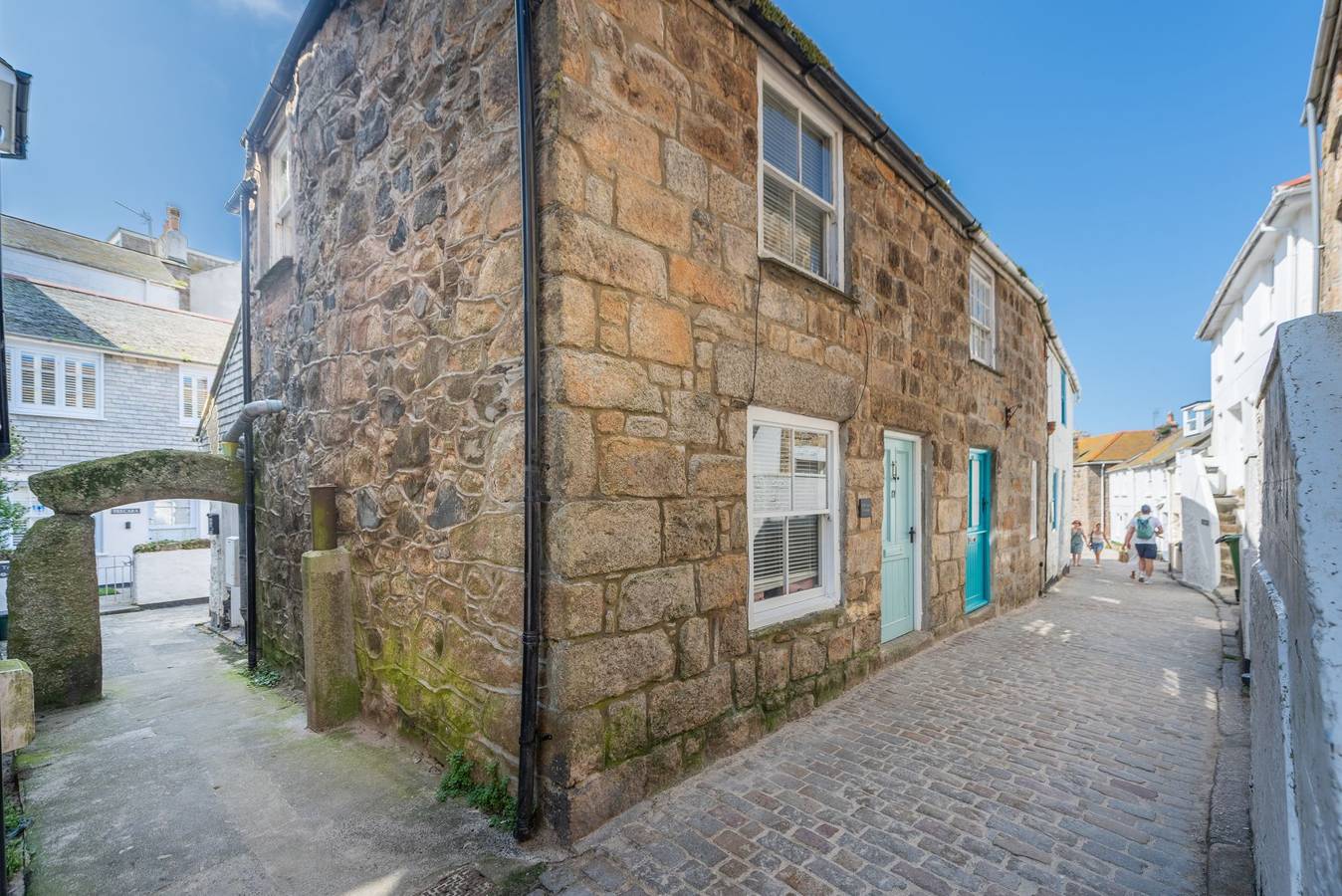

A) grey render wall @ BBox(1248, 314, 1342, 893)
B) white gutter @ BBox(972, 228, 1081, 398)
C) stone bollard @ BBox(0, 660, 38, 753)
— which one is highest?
white gutter @ BBox(972, 228, 1081, 398)

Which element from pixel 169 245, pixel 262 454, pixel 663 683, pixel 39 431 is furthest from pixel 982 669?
pixel 169 245

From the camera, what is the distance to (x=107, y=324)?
1449cm

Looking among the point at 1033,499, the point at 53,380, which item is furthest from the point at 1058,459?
the point at 53,380

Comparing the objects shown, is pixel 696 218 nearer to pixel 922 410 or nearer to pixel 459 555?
A: pixel 459 555

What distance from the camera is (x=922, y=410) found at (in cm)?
588

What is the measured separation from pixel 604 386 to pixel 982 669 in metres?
4.70

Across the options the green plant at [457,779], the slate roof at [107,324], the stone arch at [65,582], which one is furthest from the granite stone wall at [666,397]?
the slate roof at [107,324]

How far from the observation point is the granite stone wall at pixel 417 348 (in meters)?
3.16

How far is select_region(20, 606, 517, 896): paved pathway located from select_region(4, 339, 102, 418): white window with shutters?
12.7 m

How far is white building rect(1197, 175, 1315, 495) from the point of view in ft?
30.1

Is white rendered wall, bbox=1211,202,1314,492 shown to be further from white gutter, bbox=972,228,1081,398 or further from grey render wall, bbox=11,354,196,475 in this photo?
grey render wall, bbox=11,354,196,475

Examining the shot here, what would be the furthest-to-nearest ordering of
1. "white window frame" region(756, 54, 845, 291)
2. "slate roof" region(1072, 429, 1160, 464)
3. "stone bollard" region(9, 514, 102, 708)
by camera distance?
"slate roof" region(1072, 429, 1160, 464) < "stone bollard" region(9, 514, 102, 708) < "white window frame" region(756, 54, 845, 291)

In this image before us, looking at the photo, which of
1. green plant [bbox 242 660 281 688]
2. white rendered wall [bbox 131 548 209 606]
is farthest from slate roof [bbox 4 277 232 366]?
green plant [bbox 242 660 281 688]

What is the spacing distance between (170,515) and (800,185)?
1802 centimetres
